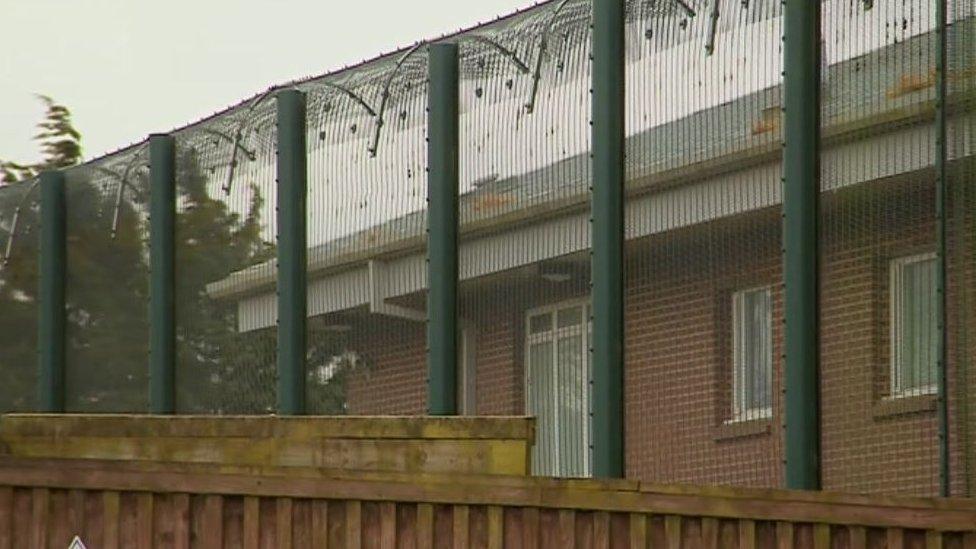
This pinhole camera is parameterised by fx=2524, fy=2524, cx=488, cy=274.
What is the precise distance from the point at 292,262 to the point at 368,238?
1.81 feet

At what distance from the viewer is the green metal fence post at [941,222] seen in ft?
35.0

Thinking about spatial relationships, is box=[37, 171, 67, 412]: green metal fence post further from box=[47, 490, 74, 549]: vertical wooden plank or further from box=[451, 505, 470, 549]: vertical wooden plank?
box=[451, 505, 470, 549]: vertical wooden plank

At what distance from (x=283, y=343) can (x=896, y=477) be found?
383cm

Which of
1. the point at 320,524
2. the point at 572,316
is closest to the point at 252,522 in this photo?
the point at 320,524

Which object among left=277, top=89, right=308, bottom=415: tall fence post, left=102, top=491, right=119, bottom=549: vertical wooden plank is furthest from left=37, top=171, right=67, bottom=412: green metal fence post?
left=102, top=491, right=119, bottom=549: vertical wooden plank

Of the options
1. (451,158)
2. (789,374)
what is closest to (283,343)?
(451,158)

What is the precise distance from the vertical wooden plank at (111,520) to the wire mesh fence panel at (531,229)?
6.56 feet

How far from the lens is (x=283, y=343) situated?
1330 centimetres

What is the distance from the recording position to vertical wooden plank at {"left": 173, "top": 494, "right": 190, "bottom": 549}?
11.0m

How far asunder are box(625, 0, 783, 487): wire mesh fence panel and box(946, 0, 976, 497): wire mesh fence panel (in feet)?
2.53

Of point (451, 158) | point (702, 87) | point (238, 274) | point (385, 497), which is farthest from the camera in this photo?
point (238, 274)

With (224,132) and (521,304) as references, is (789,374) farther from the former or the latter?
(224,132)

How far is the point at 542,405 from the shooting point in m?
12.0

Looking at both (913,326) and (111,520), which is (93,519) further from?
(913,326)
